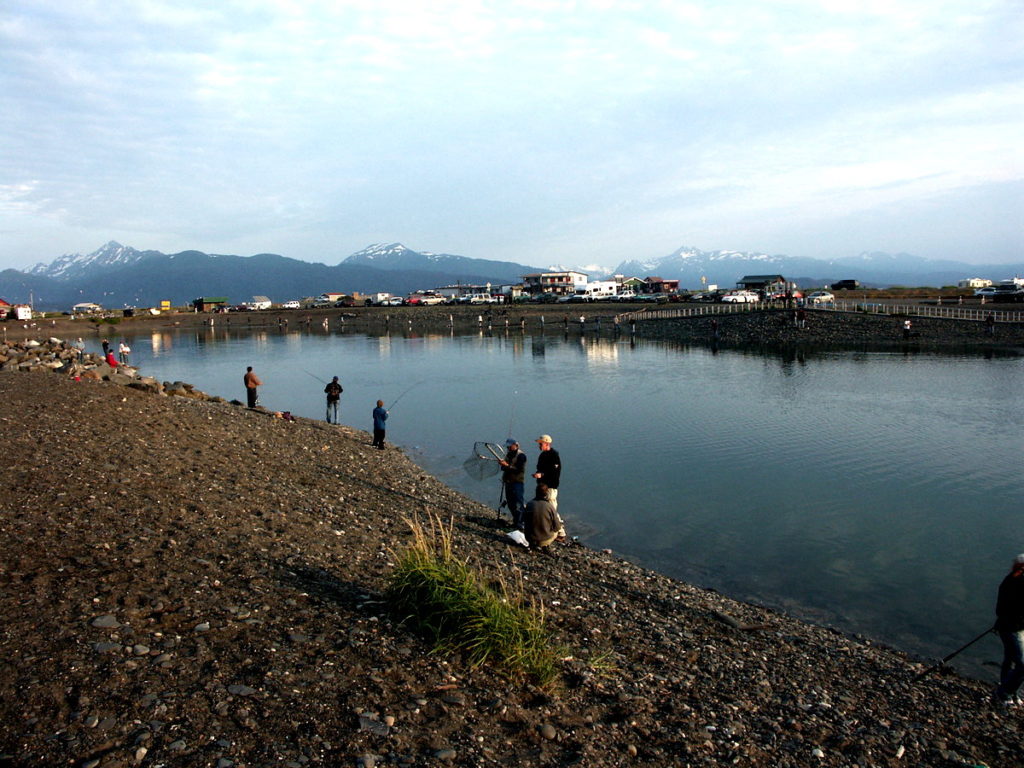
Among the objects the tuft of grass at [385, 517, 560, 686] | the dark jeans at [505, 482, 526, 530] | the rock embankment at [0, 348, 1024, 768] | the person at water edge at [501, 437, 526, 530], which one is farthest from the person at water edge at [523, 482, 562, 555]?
the tuft of grass at [385, 517, 560, 686]

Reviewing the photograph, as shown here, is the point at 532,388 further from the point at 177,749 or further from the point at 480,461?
the point at 177,749

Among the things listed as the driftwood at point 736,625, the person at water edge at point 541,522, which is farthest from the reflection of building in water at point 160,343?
the driftwood at point 736,625

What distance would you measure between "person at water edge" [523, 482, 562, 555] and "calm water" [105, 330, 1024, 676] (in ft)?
8.71

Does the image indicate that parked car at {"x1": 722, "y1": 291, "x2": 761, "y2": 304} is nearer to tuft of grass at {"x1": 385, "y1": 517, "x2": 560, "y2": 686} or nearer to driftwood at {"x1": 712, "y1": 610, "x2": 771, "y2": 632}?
driftwood at {"x1": 712, "y1": 610, "x2": 771, "y2": 632}

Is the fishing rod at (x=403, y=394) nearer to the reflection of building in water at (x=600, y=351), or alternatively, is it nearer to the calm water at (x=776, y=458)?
the calm water at (x=776, y=458)

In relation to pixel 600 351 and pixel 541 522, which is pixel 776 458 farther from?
pixel 600 351

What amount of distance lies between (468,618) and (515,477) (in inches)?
233

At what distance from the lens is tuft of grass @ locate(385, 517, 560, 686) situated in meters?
7.52

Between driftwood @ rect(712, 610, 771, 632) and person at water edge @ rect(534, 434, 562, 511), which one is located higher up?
person at water edge @ rect(534, 434, 562, 511)

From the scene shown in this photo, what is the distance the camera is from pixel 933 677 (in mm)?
9742

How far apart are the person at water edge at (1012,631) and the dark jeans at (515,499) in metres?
7.90

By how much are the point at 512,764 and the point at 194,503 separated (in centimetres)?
826

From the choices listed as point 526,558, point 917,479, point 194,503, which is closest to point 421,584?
point 526,558

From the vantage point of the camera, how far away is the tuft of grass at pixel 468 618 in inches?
296
